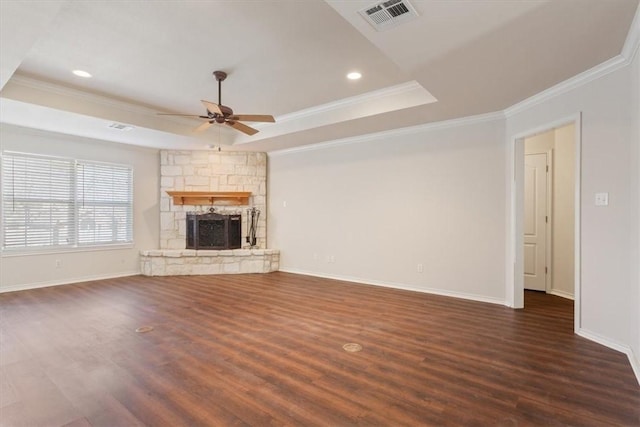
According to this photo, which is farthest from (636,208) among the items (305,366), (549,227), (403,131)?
(403,131)

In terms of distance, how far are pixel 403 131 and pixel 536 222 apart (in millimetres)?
2663

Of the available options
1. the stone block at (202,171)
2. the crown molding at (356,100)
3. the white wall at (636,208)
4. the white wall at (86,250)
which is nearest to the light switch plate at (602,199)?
the white wall at (636,208)

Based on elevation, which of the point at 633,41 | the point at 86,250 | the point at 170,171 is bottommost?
the point at 86,250

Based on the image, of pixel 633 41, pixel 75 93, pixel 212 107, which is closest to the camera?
pixel 633 41

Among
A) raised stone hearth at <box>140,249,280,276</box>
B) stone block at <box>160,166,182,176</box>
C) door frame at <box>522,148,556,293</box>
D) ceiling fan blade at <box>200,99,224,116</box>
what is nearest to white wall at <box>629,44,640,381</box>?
door frame at <box>522,148,556,293</box>

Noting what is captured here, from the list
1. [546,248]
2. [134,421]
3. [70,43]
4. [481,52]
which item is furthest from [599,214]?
[70,43]

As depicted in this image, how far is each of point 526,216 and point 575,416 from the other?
4118 mm

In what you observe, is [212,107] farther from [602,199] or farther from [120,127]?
[602,199]

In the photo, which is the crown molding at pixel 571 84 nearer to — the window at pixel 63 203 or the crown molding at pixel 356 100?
the crown molding at pixel 356 100

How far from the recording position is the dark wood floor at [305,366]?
6.61ft

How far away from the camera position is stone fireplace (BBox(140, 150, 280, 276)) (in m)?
6.84

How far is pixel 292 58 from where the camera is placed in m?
3.51

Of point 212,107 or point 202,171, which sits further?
point 202,171

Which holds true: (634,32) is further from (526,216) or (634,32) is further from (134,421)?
(134,421)
